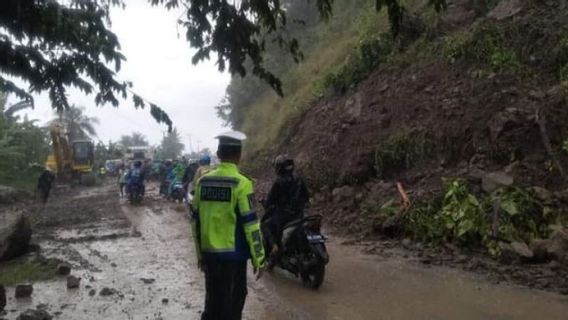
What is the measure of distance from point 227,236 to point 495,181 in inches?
278

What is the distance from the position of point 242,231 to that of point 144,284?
4.42 m

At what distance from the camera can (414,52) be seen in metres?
16.9

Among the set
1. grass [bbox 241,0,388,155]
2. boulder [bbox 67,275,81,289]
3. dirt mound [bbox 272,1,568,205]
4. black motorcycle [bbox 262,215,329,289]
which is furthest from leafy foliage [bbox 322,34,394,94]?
boulder [bbox 67,275,81,289]

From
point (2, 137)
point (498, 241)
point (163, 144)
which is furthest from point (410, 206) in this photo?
point (163, 144)

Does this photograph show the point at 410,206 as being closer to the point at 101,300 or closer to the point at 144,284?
the point at 144,284

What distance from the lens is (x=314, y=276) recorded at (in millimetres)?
8086

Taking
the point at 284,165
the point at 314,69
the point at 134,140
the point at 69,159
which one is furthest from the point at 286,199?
the point at 134,140

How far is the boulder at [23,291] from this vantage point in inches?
323

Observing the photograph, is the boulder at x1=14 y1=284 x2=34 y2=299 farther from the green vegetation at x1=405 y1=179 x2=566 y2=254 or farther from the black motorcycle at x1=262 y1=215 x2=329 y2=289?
the green vegetation at x1=405 y1=179 x2=566 y2=254

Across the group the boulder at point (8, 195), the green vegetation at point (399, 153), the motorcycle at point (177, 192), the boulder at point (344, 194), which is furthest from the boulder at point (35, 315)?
the boulder at point (8, 195)

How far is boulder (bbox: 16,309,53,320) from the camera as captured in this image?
666cm

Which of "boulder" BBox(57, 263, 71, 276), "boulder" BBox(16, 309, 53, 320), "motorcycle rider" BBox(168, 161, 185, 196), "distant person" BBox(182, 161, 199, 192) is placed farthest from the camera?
"motorcycle rider" BBox(168, 161, 185, 196)

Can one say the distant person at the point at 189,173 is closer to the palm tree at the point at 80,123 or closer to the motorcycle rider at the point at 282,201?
the motorcycle rider at the point at 282,201

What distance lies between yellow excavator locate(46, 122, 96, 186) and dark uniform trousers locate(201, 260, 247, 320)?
92.6ft
